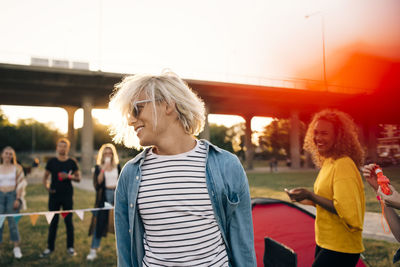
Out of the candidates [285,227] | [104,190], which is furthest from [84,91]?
[285,227]

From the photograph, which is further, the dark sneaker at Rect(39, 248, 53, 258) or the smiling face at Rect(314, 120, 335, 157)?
the dark sneaker at Rect(39, 248, 53, 258)

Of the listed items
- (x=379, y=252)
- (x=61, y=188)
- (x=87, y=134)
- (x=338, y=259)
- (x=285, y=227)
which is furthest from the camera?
(x=87, y=134)

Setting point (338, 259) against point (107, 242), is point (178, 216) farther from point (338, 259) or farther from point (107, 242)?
point (107, 242)

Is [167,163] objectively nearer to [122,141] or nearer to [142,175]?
[142,175]

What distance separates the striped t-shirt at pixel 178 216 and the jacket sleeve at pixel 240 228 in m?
0.06

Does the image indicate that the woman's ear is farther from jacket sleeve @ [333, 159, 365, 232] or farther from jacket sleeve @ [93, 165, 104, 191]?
jacket sleeve @ [93, 165, 104, 191]

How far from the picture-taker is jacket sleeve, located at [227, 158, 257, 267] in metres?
1.63

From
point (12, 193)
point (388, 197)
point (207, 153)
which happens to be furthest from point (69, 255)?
point (388, 197)

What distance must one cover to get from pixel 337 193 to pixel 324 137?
463 mm

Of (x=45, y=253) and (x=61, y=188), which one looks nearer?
(x=45, y=253)

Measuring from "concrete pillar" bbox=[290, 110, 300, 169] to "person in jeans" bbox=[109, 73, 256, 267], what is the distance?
78.5 inches

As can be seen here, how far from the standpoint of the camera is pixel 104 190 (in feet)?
17.2

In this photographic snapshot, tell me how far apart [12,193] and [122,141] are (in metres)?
4.66

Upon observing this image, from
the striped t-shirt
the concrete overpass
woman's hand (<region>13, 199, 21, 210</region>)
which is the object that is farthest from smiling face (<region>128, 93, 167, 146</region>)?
the concrete overpass
